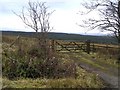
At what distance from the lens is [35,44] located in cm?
1781

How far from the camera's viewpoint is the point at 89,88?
12.0 meters

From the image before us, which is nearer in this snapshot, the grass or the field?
the grass

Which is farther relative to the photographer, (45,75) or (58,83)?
(45,75)

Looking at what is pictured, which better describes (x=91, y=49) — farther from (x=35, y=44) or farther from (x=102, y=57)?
(x=35, y=44)

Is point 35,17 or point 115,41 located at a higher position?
point 35,17

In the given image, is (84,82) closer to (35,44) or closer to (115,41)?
(35,44)

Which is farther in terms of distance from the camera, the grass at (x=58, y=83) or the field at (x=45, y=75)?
the field at (x=45, y=75)

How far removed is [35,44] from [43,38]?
899 millimetres

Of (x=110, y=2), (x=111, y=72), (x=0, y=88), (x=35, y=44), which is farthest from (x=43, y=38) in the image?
(x=0, y=88)

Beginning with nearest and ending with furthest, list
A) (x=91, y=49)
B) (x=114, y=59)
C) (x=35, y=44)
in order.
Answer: (x=35, y=44) < (x=114, y=59) < (x=91, y=49)

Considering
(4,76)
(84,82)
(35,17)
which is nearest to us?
(84,82)

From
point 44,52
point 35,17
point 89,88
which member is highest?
point 35,17

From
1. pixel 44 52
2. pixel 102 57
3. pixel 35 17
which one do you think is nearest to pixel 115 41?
pixel 102 57

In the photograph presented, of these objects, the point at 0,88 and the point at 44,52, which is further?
the point at 44,52
